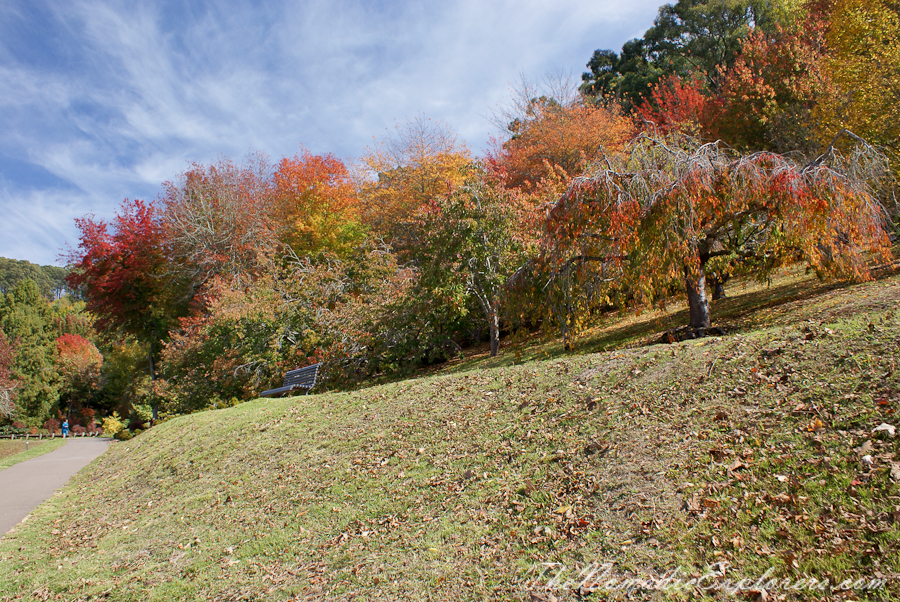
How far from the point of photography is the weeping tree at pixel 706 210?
321 inches

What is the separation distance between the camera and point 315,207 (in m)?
30.7

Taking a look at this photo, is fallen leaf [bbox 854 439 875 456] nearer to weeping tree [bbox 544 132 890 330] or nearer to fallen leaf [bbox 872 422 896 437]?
fallen leaf [bbox 872 422 896 437]

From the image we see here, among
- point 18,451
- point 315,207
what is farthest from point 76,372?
point 315,207

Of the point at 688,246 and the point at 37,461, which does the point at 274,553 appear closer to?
the point at 688,246

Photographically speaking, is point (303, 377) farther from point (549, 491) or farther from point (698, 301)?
point (549, 491)

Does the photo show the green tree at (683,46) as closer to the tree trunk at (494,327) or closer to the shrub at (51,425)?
the tree trunk at (494,327)

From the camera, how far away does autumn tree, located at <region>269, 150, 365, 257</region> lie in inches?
1154

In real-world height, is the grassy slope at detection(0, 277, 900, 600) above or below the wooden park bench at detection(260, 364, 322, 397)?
below

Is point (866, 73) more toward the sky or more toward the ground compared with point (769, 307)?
more toward the sky

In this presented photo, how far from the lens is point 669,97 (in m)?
25.1

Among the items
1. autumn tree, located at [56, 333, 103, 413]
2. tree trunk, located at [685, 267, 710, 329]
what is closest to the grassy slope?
tree trunk, located at [685, 267, 710, 329]

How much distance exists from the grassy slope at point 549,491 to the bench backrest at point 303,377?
6.30 metres

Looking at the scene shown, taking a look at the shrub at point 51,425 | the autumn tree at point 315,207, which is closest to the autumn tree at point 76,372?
the shrub at point 51,425

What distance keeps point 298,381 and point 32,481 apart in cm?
634
